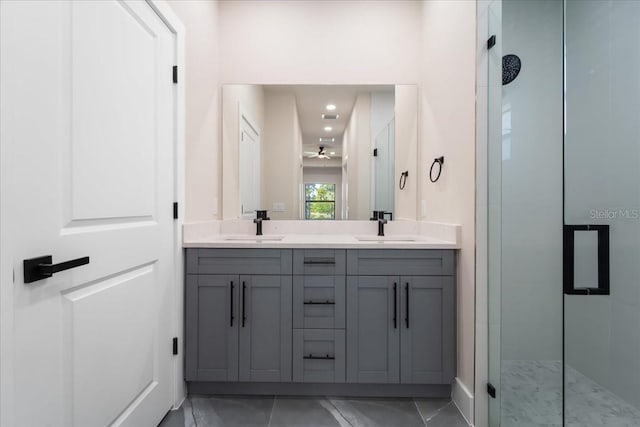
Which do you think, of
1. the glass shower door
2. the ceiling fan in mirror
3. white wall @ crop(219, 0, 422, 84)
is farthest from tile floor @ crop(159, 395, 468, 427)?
white wall @ crop(219, 0, 422, 84)

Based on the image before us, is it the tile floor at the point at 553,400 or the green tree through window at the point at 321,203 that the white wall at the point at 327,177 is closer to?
→ the green tree through window at the point at 321,203

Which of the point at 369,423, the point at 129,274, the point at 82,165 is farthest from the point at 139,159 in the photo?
the point at 369,423

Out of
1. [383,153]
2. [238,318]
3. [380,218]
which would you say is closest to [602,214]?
[380,218]

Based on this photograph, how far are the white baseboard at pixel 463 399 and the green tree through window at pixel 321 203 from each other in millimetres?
1402

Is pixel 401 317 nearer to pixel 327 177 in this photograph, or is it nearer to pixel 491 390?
pixel 491 390

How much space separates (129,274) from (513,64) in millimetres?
2284

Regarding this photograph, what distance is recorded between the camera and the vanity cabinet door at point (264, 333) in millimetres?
1873

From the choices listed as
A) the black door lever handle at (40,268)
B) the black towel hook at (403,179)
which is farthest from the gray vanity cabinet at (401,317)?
the black door lever handle at (40,268)

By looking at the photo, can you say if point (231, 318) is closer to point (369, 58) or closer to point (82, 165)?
A: point (82, 165)

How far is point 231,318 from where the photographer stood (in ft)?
6.15

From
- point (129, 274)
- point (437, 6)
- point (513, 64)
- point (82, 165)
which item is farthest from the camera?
point (437, 6)

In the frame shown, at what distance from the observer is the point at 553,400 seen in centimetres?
159

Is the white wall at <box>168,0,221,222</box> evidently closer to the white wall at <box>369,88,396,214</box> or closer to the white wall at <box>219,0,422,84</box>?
the white wall at <box>219,0,422,84</box>

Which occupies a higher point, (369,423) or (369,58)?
(369,58)
